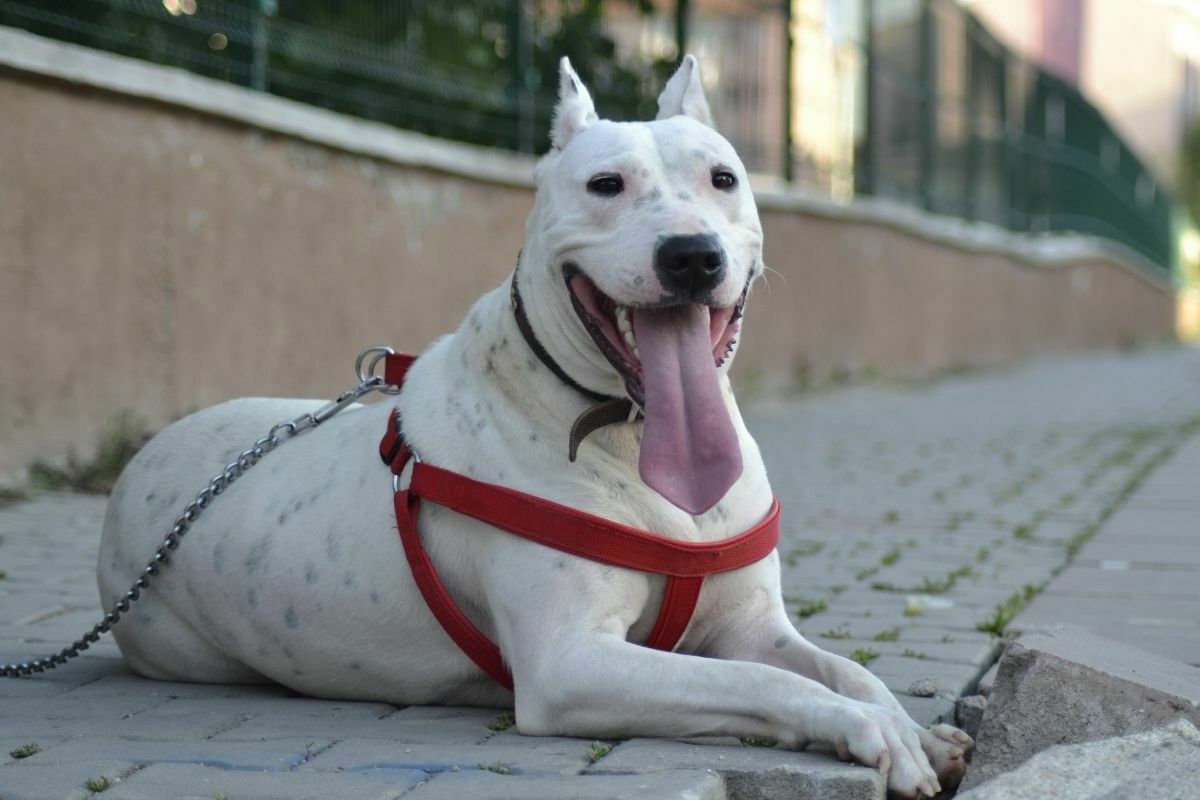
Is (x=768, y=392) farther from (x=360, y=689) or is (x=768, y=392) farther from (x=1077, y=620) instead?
(x=360, y=689)

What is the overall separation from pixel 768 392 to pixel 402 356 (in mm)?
10289

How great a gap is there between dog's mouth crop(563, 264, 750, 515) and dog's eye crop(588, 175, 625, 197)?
0.73 ft

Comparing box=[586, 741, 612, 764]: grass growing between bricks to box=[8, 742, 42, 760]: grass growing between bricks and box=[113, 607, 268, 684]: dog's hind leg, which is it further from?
box=[113, 607, 268, 684]: dog's hind leg

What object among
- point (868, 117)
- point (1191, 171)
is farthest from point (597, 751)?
point (1191, 171)

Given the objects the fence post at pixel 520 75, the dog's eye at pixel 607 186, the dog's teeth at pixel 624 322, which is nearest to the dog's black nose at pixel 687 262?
the dog's teeth at pixel 624 322

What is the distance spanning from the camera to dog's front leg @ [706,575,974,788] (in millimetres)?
3279

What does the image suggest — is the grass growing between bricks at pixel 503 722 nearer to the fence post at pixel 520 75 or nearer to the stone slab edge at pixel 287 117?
the stone slab edge at pixel 287 117

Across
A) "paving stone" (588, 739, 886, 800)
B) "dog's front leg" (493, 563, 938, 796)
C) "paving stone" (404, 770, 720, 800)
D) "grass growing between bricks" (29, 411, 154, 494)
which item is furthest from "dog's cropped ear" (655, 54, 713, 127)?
"grass growing between bricks" (29, 411, 154, 494)

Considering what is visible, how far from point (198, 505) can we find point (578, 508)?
1103mm

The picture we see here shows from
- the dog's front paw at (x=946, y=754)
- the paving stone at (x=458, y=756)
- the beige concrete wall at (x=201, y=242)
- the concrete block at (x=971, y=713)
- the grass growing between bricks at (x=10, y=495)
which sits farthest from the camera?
the beige concrete wall at (x=201, y=242)

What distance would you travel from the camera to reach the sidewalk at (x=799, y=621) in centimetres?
287

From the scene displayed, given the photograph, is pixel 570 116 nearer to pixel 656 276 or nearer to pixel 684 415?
pixel 656 276

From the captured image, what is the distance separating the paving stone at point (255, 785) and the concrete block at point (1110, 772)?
3.33 ft

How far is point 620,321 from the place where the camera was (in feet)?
11.0
